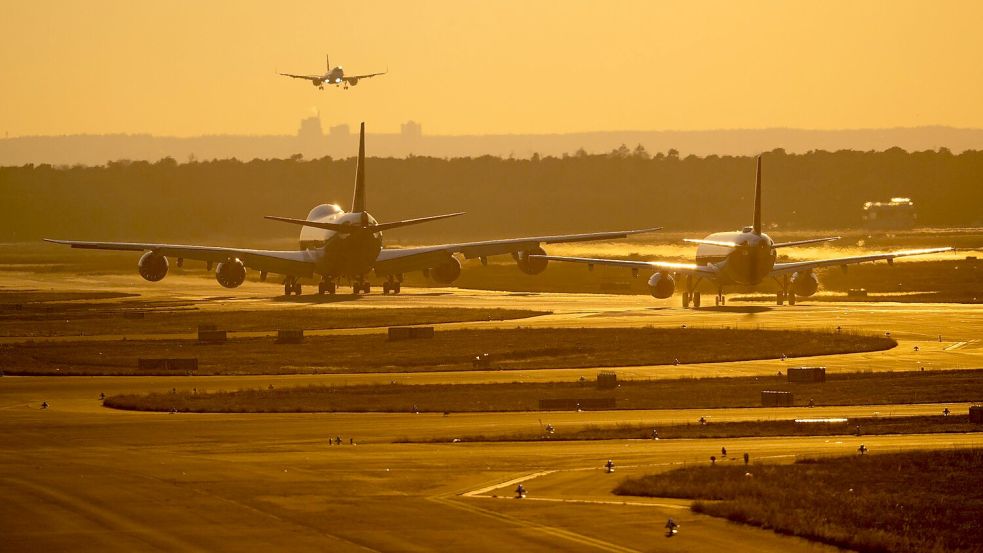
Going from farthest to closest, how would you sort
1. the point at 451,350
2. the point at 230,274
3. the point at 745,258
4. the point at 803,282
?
1. the point at 230,274
2. the point at 803,282
3. the point at 745,258
4. the point at 451,350

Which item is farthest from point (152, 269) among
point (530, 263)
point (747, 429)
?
point (747, 429)

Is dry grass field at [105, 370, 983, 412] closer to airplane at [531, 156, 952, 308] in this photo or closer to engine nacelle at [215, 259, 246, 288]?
airplane at [531, 156, 952, 308]

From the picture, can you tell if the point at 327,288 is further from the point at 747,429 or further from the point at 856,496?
the point at 856,496

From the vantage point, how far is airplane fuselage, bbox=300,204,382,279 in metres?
99.6

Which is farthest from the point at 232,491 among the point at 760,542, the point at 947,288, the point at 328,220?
the point at 947,288

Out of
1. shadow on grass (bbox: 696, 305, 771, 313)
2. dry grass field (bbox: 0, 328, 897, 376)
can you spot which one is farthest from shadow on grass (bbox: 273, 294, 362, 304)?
dry grass field (bbox: 0, 328, 897, 376)

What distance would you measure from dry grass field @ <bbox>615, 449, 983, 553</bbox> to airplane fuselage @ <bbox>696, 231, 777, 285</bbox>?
56206 mm

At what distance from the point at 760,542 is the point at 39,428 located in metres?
22.1

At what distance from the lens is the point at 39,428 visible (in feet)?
140

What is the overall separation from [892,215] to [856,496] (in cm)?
16778

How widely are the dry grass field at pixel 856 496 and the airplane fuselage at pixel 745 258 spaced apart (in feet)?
184

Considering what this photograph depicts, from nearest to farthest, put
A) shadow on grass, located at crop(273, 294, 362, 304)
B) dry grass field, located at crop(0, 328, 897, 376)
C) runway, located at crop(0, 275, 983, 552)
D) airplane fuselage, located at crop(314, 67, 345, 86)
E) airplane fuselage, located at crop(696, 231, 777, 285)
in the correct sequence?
1. runway, located at crop(0, 275, 983, 552)
2. dry grass field, located at crop(0, 328, 897, 376)
3. airplane fuselage, located at crop(696, 231, 777, 285)
4. shadow on grass, located at crop(273, 294, 362, 304)
5. airplane fuselage, located at crop(314, 67, 345, 86)

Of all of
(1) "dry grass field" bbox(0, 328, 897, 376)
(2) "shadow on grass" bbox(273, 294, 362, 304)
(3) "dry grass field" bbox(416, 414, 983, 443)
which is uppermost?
(2) "shadow on grass" bbox(273, 294, 362, 304)

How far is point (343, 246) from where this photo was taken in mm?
100125
